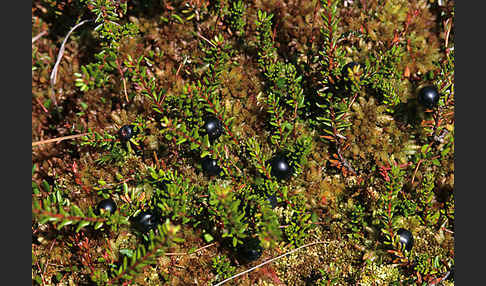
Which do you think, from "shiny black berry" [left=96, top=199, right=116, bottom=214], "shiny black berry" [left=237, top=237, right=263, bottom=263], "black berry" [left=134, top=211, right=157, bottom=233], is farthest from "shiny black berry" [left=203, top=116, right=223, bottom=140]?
"shiny black berry" [left=96, top=199, right=116, bottom=214]

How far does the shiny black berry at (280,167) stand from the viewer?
3.53 meters

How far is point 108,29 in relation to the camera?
3590 mm

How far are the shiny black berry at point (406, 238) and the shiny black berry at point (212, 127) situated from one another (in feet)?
6.55

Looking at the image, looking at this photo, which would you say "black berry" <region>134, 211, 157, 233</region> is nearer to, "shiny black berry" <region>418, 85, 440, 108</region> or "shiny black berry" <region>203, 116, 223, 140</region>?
"shiny black berry" <region>203, 116, 223, 140</region>

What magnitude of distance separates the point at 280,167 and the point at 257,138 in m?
0.53

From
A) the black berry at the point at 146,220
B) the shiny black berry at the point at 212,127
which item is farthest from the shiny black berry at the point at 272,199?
the black berry at the point at 146,220

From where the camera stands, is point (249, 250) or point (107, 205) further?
point (107, 205)

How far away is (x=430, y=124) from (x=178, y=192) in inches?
107

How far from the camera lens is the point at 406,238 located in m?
3.41

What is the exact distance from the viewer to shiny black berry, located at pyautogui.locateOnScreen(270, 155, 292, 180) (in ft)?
11.6

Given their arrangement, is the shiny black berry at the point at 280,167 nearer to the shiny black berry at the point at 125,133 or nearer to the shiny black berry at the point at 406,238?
the shiny black berry at the point at 406,238

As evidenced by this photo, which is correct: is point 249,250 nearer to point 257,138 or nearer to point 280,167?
point 280,167

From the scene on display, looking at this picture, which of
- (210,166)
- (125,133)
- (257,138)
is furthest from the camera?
(257,138)

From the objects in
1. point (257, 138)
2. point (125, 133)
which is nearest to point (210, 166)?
point (257, 138)
